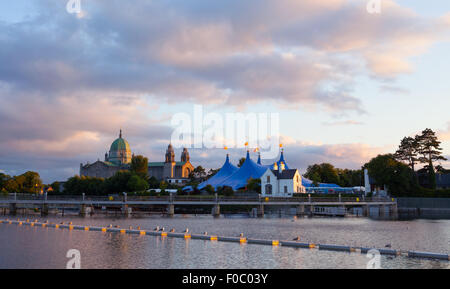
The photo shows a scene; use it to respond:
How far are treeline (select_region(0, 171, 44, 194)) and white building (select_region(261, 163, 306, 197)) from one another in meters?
52.6

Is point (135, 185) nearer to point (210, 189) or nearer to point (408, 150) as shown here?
point (210, 189)

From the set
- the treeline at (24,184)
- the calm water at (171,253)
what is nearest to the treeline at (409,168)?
the calm water at (171,253)

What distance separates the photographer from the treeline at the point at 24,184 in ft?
342

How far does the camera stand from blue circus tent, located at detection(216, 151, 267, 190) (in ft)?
327

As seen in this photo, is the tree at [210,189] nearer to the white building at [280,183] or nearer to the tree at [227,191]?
the tree at [227,191]

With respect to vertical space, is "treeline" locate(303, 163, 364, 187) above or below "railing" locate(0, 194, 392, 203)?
above

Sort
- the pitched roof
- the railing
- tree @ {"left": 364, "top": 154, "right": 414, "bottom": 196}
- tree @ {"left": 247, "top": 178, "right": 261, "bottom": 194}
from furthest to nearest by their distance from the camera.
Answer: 1. tree @ {"left": 247, "top": 178, "right": 261, "bottom": 194}
2. the pitched roof
3. tree @ {"left": 364, "top": 154, "right": 414, "bottom": 196}
4. the railing

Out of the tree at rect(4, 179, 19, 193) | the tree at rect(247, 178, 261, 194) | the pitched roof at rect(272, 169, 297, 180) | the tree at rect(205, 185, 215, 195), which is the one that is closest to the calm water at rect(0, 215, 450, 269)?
the pitched roof at rect(272, 169, 297, 180)

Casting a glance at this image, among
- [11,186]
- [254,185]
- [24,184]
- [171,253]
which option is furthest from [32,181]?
[171,253]

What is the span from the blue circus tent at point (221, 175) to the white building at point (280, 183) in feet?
49.3

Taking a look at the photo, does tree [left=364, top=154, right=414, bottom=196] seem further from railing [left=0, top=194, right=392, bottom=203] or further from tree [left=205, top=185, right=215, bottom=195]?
tree [left=205, top=185, right=215, bottom=195]
